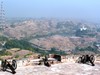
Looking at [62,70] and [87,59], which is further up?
[87,59]

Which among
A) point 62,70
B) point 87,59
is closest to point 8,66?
point 62,70

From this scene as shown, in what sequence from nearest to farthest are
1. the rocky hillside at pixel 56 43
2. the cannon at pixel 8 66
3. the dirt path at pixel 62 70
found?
1. the cannon at pixel 8 66
2. the dirt path at pixel 62 70
3. the rocky hillside at pixel 56 43

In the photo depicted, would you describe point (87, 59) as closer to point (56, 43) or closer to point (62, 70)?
point (62, 70)

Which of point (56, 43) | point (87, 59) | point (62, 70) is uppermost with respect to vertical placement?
point (87, 59)

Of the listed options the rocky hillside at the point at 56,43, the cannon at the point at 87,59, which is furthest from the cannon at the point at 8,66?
the rocky hillside at the point at 56,43

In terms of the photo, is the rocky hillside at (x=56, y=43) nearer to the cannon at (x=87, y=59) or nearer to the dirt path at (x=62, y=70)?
the cannon at (x=87, y=59)

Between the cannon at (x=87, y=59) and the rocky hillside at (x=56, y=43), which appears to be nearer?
the cannon at (x=87, y=59)

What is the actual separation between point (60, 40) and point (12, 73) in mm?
181162

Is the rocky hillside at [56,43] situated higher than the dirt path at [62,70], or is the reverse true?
the dirt path at [62,70]

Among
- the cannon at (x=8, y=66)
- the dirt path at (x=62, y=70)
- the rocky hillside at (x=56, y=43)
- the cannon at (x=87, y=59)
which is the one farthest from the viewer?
the rocky hillside at (x=56, y=43)

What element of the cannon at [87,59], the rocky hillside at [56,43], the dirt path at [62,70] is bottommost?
the rocky hillside at [56,43]

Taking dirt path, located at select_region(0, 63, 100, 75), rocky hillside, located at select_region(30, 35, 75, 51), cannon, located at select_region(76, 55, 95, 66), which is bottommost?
rocky hillside, located at select_region(30, 35, 75, 51)

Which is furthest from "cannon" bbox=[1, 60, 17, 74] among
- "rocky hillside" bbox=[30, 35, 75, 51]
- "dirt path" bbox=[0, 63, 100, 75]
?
"rocky hillside" bbox=[30, 35, 75, 51]

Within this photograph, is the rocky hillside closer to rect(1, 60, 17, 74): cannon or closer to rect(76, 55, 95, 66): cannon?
rect(76, 55, 95, 66): cannon
